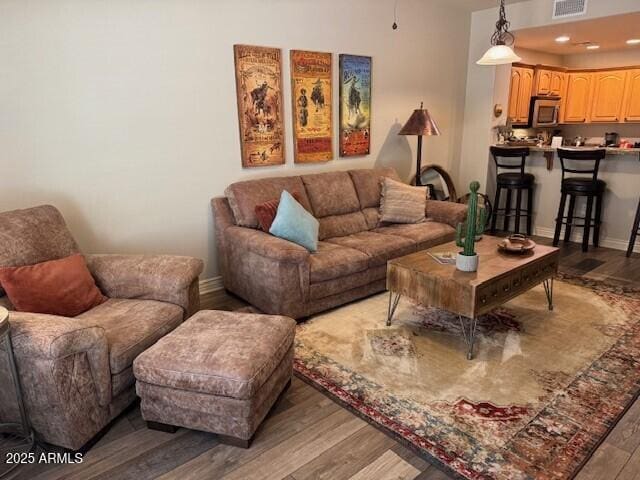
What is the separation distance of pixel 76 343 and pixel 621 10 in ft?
17.4

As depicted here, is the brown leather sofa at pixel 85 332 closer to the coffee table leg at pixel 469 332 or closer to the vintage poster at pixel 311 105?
the coffee table leg at pixel 469 332

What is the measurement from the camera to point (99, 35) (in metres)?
2.91

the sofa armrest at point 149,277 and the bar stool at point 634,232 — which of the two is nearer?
the sofa armrest at point 149,277

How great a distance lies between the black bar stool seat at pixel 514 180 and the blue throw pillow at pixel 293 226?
9.76 ft

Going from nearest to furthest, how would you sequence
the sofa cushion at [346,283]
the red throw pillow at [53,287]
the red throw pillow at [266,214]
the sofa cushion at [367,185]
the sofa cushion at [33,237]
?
1. the red throw pillow at [53,287]
2. the sofa cushion at [33,237]
3. the sofa cushion at [346,283]
4. the red throw pillow at [266,214]
5. the sofa cushion at [367,185]

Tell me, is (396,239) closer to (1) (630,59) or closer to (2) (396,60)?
(2) (396,60)

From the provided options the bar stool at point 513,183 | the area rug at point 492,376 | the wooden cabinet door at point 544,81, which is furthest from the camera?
the wooden cabinet door at point 544,81

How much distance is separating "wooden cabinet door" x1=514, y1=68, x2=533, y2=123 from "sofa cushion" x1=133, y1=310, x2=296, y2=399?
5.68m

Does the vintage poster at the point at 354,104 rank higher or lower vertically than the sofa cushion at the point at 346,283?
higher

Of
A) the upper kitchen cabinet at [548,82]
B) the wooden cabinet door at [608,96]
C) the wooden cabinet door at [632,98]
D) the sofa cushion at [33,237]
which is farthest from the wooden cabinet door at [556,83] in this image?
the sofa cushion at [33,237]

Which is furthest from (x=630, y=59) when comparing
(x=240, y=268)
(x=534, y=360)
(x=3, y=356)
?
(x=3, y=356)

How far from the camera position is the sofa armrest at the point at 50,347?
1.75 meters

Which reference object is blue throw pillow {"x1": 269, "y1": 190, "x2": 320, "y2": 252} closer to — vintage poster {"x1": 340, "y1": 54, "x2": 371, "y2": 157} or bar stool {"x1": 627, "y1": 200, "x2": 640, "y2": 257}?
vintage poster {"x1": 340, "y1": 54, "x2": 371, "y2": 157}

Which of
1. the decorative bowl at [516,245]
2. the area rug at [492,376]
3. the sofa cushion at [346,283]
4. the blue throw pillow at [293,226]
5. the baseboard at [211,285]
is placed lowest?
the area rug at [492,376]
